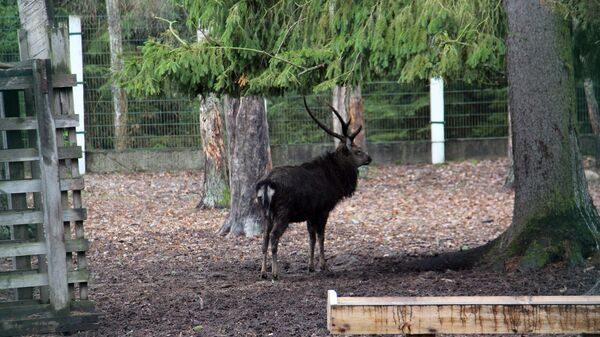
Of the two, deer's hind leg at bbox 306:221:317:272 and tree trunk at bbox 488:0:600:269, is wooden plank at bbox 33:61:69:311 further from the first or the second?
tree trunk at bbox 488:0:600:269

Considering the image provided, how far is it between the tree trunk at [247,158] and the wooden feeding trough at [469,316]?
824 centimetres

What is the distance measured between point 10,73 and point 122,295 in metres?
2.89

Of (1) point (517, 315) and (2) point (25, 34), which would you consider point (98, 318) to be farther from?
(1) point (517, 315)

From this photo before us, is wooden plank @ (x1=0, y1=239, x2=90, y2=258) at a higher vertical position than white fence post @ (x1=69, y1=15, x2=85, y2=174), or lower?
lower

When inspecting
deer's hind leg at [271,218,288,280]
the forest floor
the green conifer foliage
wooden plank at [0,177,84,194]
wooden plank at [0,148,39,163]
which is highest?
the green conifer foliage

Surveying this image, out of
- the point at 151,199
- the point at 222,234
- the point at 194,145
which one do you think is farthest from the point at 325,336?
the point at 194,145

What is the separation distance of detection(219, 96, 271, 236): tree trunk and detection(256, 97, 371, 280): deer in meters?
2.26

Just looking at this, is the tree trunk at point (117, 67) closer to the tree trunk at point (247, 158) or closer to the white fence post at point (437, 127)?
the tree trunk at point (247, 158)

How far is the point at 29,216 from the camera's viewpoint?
7.63m

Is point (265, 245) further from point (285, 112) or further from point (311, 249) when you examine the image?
point (285, 112)

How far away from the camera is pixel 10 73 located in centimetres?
762

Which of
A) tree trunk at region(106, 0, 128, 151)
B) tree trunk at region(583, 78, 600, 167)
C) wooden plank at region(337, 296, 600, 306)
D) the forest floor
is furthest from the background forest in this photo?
wooden plank at region(337, 296, 600, 306)

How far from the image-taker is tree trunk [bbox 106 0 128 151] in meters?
20.6

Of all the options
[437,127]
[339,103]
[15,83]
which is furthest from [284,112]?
[15,83]
